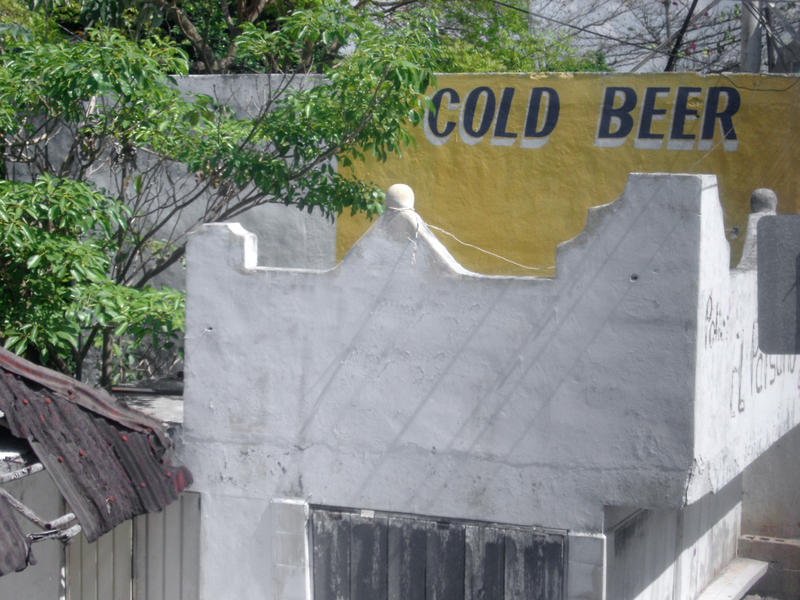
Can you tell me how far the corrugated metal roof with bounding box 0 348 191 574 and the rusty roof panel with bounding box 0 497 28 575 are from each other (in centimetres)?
46

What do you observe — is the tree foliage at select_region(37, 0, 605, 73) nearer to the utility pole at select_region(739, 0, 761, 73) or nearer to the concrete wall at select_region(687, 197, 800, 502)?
the utility pole at select_region(739, 0, 761, 73)

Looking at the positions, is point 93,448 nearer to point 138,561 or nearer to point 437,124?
point 138,561

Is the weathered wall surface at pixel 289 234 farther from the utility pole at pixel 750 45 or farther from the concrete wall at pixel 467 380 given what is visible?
the utility pole at pixel 750 45

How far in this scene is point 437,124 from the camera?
Answer: 10406 millimetres

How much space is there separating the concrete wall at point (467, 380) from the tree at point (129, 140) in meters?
0.93

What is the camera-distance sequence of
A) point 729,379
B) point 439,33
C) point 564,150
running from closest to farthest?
point 729,379 < point 564,150 < point 439,33

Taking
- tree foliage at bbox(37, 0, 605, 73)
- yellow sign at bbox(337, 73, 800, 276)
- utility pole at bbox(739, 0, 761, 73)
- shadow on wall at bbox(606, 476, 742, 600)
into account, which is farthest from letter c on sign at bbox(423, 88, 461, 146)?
shadow on wall at bbox(606, 476, 742, 600)

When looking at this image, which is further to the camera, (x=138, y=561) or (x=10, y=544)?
(x=138, y=561)

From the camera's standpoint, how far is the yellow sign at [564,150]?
31.2ft

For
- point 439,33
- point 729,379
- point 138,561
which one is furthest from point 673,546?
point 439,33

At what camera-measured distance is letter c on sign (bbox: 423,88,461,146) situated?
10.4 metres

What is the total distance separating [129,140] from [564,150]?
3.93 m

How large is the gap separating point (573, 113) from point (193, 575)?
17.5ft

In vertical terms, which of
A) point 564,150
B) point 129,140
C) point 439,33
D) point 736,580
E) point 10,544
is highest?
point 439,33
